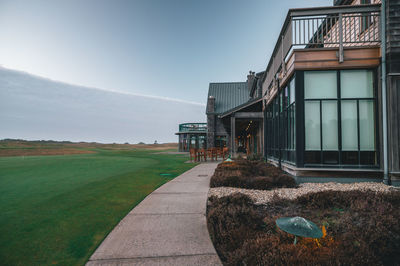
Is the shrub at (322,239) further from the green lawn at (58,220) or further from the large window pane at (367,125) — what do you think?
the large window pane at (367,125)

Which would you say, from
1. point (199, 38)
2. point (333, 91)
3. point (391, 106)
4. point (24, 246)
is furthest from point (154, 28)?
point (24, 246)

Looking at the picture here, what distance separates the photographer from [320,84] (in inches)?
276

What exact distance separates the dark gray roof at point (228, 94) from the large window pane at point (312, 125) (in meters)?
21.5

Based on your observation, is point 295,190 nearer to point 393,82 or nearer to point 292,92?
point 292,92

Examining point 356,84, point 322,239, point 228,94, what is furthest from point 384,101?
point 228,94

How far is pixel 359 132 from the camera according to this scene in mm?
6703

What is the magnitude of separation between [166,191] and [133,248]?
3146 millimetres

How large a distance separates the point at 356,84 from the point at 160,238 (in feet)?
24.4

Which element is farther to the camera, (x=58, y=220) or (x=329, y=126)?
(x=329, y=126)

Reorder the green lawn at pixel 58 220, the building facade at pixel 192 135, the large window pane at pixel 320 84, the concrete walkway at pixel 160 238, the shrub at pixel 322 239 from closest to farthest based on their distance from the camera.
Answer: the shrub at pixel 322 239 → the concrete walkway at pixel 160 238 → the green lawn at pixel 58 220 → the large window pane at pixel 320 84 → the building facade at pixel 192 135

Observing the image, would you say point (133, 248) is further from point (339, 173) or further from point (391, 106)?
point (391, 106)

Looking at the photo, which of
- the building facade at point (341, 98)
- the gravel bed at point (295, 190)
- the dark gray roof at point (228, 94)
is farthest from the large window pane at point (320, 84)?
the dark gray roof at point (228, 94)

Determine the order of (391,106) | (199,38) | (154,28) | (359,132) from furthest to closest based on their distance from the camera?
(199,38) < (154,28) < (359,132) < (391,106)

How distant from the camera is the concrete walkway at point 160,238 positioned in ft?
7.79
